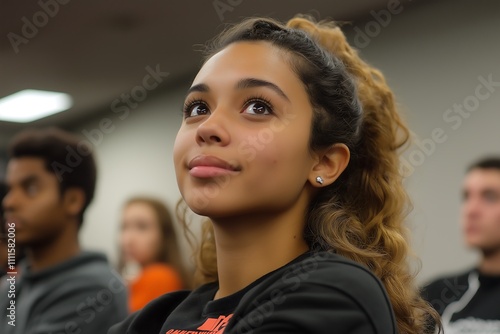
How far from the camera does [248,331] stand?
844mm

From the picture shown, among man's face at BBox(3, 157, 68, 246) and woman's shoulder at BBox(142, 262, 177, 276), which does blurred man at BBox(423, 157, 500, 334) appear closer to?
woman's shoulder at BBox(142, 262, 177, 276)

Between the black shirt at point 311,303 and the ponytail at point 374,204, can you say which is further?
the ponytail at point 374,204

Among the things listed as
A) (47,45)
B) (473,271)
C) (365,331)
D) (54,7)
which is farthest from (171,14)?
(365,331)

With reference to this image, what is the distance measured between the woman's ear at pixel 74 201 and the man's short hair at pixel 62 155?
11mm

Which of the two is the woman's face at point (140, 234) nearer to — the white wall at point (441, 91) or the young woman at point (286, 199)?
the white wall at point (441, 91)

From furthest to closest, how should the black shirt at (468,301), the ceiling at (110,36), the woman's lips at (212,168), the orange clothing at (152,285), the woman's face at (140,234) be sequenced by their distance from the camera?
the ceiling at (110,36) < the woman's face at (140,234) < the orange clothing at (152,285) < the black shirt at (468,301) < the woman's lips at (212,168)

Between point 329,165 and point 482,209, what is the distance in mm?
1705

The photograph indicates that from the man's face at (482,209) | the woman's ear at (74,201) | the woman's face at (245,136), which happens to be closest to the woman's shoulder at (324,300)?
the woman's face at (245,136)

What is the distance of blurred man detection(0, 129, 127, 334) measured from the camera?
1.67m

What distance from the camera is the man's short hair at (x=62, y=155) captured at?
1833 mm

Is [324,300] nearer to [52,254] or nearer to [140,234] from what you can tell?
[52,254]

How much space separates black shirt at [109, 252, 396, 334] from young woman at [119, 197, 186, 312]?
6.59ft

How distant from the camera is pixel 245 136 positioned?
0.95 meters

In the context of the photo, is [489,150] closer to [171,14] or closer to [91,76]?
[171,14]
